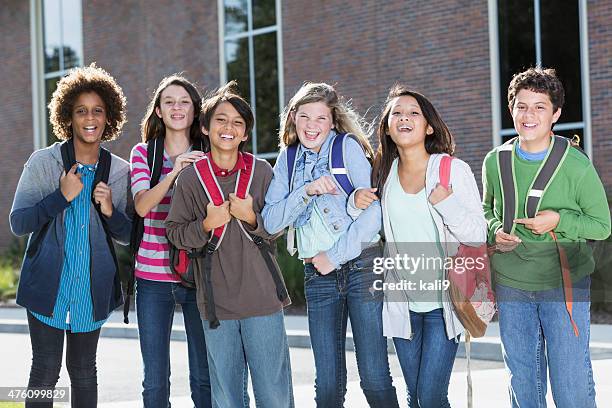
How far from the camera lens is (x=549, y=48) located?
542 inches

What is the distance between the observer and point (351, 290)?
4480 millimetres

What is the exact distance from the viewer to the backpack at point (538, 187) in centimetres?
433

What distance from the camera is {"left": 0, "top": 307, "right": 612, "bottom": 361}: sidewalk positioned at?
30.6 feet

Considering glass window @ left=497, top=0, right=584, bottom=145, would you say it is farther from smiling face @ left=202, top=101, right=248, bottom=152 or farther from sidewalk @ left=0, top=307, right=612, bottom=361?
smiling face @ left=202, top=101, right=248, bottom=152

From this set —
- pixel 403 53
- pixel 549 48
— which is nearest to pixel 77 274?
pixel 549 48

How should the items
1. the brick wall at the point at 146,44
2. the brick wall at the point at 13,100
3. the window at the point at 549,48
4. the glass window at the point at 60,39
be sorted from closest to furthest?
the window at the point at 549,48
the brick wall at the point at 146,44
the glass window at the point at 60,39
the brick wall at the point at 13,100

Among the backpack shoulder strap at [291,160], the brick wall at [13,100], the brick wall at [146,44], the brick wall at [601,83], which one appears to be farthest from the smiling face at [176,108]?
the brick wall at [13,100]

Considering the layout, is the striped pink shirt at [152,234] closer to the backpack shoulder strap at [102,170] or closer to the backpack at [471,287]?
the backpack shoulder strap at [102,170]

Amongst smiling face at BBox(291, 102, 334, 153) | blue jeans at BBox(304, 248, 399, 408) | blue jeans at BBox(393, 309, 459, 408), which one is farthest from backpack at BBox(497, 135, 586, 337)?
smiling face at BBox(291, 102, 334, 153)

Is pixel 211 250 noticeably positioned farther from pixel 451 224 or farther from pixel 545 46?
pixel 545 46

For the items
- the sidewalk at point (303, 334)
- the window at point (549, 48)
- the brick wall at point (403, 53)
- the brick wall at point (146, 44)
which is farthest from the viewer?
the brick wall at point (146, 44)

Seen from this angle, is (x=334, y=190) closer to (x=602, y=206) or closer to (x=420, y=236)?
(x=420, y=236)

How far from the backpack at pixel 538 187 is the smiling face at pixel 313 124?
35.3 inches

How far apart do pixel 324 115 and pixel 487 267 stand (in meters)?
1.13
